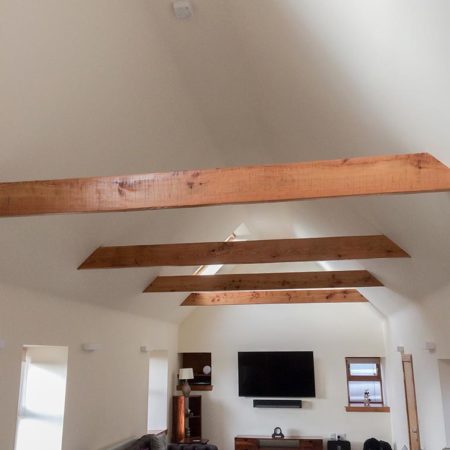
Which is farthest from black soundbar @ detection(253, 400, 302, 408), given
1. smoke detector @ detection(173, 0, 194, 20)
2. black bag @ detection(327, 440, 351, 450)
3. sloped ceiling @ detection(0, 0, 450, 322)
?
smoke detector @ detection(173, 0, 194, 20)

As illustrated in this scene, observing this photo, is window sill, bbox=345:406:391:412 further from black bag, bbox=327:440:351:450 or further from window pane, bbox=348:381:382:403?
black bag, bbox=327:440:351:450

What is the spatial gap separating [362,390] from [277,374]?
1.55 m

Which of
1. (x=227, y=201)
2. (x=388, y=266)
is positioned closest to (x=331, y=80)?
(x=227, y=201)

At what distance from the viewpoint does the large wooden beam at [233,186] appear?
7.32 feet

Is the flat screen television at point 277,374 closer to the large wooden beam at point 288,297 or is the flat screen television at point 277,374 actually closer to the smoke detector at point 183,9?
the large wooden beam at point 288,297

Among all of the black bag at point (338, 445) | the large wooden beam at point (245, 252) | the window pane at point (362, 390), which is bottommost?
the black bag at point (338, 445)

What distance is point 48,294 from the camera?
468 centimetres

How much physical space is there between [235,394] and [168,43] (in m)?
7.38

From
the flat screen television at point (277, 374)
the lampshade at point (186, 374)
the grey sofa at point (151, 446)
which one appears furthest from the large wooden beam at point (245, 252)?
the flat screen television at point (277, 374)

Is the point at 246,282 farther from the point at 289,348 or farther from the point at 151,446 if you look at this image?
the point at 289,348

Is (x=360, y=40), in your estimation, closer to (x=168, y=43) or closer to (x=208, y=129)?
(x=168, y=43)

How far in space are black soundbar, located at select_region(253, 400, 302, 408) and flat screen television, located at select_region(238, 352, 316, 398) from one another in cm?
11

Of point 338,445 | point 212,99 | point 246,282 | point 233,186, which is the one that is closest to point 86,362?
point 246,282

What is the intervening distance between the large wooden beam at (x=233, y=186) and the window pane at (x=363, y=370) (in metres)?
7.36
